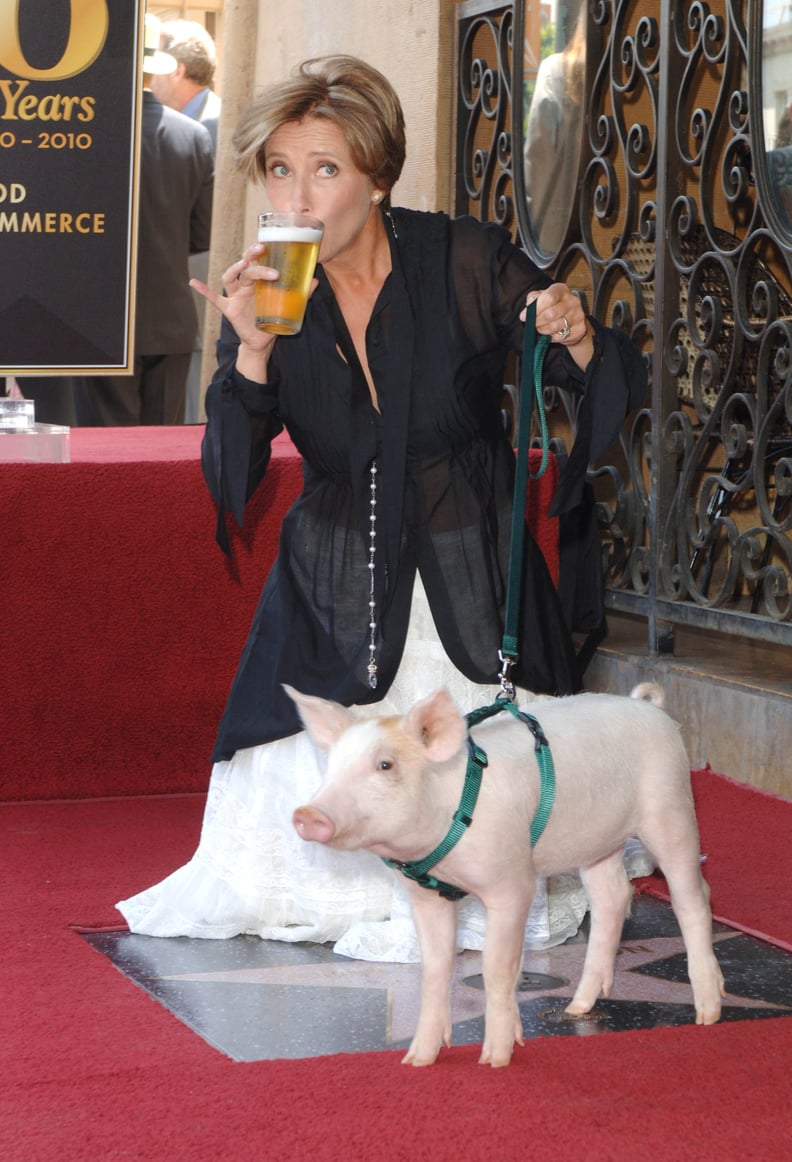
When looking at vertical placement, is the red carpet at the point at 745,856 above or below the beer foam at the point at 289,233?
below

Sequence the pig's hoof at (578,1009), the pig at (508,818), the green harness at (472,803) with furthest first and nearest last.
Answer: the pig's hoof at (578,1009) < the green harness at (472,803) < the pig at (508,818)

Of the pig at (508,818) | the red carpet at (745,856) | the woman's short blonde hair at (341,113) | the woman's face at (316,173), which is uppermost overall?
the woman's short blonde hair at (341,113)

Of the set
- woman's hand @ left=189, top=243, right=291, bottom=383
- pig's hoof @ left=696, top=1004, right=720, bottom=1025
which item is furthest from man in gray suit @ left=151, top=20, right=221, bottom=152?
pig's hoof @ left=696, top=1004, right=720, bottom=1025

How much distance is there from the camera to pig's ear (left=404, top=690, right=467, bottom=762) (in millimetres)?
2291

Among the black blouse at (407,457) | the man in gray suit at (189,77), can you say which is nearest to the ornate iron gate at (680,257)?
the black blouse at (407,457)

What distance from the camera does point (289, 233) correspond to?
8.91 ft

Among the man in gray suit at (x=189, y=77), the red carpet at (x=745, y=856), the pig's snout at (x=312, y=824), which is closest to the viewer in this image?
the pig's snout at (x=312, y=824)

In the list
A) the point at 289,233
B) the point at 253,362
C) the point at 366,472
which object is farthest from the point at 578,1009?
the point at 289,233

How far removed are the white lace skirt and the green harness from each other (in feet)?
3.16

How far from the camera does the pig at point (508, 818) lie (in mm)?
2266

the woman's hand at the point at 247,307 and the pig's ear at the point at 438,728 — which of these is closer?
the pig's ear at the point at 438,728

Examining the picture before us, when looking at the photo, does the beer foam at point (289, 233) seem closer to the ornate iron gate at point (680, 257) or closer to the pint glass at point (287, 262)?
the pint glass at point (287, 262)

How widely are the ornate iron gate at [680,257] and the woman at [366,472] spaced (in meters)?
1.62

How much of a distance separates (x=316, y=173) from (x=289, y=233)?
31cm
